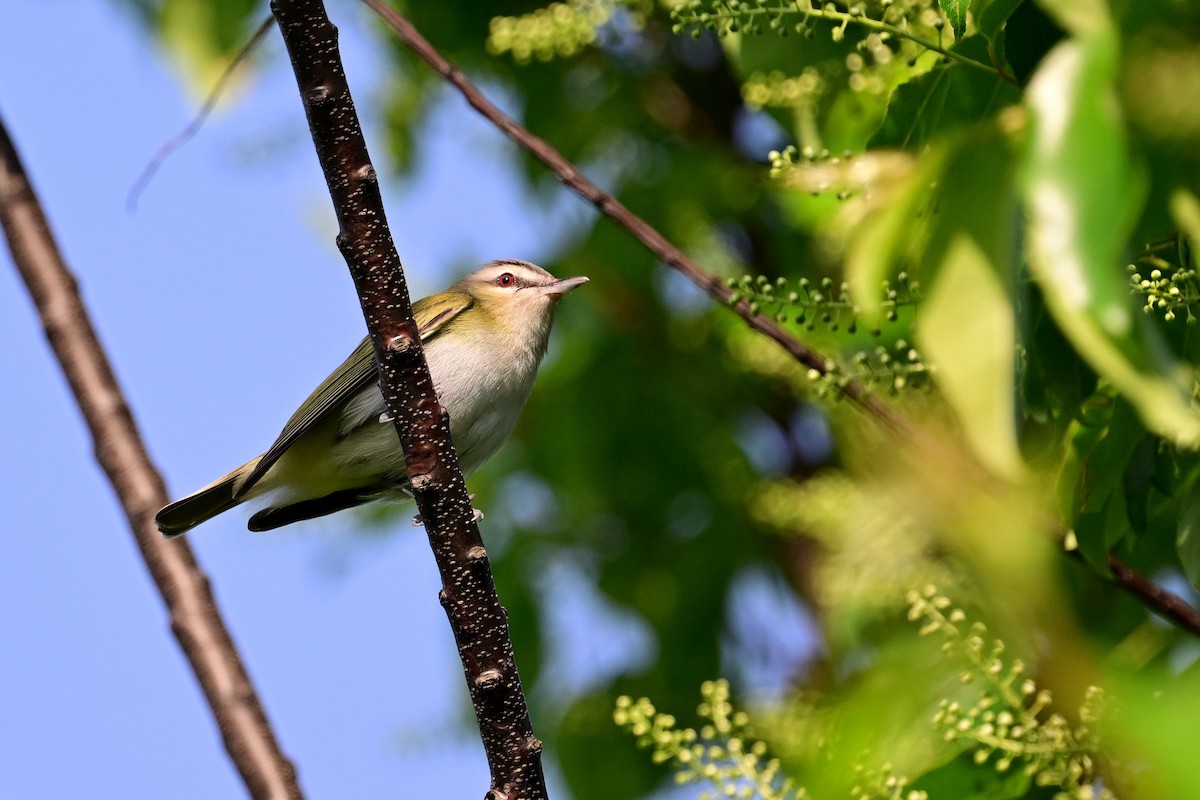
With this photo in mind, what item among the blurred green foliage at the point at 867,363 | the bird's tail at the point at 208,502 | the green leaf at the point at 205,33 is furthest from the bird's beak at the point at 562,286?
the green leaf at the point at 205,33

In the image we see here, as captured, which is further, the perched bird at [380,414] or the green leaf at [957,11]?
the perched bird at [380,414]

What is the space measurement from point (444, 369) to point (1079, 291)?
347 centimetres

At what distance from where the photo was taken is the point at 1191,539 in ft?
7.43

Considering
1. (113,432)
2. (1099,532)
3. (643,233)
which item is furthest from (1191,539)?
(113,432)

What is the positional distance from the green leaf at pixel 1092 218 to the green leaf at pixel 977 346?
0.06 m

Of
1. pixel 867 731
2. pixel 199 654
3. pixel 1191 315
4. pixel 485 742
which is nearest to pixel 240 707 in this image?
pixel 199 654

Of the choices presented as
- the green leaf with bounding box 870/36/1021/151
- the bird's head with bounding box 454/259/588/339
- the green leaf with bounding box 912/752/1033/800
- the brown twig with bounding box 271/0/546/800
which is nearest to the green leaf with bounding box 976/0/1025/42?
the green leaf with bounding box 870/36/1021/151

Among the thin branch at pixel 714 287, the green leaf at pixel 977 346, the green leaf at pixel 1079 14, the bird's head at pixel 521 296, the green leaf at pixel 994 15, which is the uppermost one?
the green leaf at pixel 1079 14

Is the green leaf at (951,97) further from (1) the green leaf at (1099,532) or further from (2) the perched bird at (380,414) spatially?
(2) the perched bird at (380,414)

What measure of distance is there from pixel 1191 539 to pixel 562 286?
302 centimetres

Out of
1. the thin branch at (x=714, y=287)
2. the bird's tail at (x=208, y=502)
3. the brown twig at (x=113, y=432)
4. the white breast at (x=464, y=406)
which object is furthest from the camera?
the bird's tail at (x=208, y=502)

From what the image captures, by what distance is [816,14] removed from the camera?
7.74 feet

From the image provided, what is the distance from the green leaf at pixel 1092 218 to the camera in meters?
1.32

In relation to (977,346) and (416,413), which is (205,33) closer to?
(416,413)
